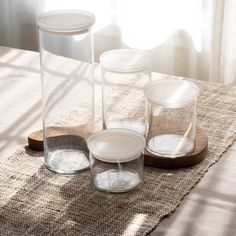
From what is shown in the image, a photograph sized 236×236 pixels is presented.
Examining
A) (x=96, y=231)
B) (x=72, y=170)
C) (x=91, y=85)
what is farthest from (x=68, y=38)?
(x=96, y=231)

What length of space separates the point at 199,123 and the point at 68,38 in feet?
1.33

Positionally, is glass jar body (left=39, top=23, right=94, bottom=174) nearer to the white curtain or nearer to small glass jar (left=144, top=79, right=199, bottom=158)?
small glass jar (left=144, top=79, right=199, bottom=158)

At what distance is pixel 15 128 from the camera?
1.59m

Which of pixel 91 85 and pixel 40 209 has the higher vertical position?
pixel 91 85

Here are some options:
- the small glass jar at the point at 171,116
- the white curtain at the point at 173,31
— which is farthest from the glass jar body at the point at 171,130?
the white curtain at the point at 173,31

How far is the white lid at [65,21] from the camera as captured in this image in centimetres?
133

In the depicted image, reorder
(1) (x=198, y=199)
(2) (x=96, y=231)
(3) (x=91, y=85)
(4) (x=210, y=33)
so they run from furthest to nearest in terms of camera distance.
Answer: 1. (4) (x=210, y=33)
2. (3) (x=91, y=85)
3. (1) (x=198, y=199)
4. (2) (x=96, y=231)

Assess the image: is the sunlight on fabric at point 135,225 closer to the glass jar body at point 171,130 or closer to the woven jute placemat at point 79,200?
the woven jute placemat at point 79,200

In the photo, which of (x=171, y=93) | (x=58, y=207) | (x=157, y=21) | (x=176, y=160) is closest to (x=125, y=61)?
(x=171, y=93)

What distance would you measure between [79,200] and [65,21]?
345mm

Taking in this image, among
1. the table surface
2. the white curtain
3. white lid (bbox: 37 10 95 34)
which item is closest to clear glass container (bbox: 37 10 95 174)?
white lid (bbox: 37 10 95 34)

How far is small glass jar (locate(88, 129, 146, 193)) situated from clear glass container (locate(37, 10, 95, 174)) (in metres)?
0.07

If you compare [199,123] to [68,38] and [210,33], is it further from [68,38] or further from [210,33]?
[210,33]

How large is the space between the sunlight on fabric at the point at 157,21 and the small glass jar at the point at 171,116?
2.89ft
